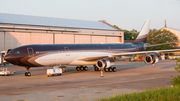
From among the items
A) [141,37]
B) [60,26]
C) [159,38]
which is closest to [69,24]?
[60,26]

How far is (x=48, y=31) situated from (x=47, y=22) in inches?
151

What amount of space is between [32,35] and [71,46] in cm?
2753

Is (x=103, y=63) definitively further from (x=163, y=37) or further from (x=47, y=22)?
(x=163, y=37)

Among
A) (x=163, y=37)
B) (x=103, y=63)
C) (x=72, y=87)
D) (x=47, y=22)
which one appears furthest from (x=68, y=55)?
(x=163, y=37)

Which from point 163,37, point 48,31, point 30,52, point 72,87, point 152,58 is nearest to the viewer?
point 72,87

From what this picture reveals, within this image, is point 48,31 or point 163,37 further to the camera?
point 163,37

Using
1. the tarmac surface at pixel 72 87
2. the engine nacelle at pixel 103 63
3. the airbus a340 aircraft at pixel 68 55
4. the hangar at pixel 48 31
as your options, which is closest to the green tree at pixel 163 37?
the hangar at pixel 48 31

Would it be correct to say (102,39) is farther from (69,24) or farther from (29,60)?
(29,60)

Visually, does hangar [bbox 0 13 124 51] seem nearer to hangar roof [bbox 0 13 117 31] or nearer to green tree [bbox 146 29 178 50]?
hangar roof [bbox 0 13 117 31]

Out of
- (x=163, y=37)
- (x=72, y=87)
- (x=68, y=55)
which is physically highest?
(x=163, y=37)

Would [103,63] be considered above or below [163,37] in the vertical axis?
below

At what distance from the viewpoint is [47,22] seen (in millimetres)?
63219

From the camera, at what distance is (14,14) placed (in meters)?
62.8

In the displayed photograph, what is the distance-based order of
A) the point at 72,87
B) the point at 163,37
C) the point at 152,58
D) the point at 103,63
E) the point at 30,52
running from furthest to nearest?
the point at 163,37 → the point at 152,58 → the point at 103,63 → the point at 30,52 → the point at 72,87
